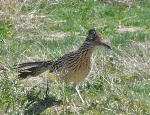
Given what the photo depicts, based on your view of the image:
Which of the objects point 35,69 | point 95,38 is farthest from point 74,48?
point 95,38

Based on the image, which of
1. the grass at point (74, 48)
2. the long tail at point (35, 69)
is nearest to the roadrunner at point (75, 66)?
the long tail at point (35, 69)

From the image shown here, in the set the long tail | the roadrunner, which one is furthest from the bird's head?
the long tail

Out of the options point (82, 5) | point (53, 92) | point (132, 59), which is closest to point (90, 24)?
point (82, 5)

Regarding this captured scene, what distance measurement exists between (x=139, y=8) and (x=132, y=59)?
630cm

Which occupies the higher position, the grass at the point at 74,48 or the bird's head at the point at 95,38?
the bird's head at the point at 95,38

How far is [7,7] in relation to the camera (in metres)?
9.96

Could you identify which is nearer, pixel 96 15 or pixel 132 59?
pixel 132 59

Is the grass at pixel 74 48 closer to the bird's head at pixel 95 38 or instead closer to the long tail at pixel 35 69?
the long tail at pixel 35 69

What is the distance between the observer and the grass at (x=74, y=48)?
479 centimetres

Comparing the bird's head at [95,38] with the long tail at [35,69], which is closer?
the bird's head at [95,38]

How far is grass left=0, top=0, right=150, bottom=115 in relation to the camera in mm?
4793

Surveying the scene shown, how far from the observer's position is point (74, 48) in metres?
7.56

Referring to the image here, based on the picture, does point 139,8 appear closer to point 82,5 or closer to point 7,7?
point 82,5

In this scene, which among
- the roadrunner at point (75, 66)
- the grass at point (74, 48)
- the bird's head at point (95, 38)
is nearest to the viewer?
the grass at point (74, 48)
